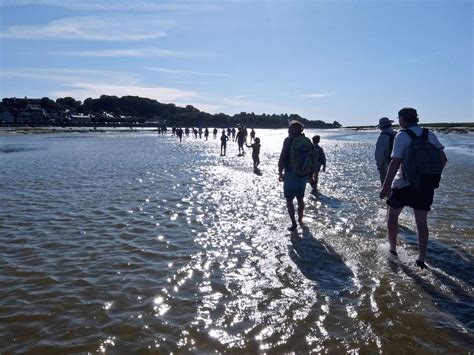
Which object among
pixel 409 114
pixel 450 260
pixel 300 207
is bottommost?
pixel 450 260

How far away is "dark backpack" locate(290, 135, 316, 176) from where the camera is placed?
8.13 meters

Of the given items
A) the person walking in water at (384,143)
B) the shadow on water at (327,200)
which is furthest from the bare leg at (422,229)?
the shadow on water at (327,200)

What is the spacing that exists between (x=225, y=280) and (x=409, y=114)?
3640mm

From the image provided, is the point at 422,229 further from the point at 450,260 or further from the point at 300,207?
the point at 300,207

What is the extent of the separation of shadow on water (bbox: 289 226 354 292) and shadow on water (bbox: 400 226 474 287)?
1416 mm

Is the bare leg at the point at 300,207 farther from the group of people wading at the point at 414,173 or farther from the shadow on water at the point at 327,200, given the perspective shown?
the shadow on water at the point at 327,200

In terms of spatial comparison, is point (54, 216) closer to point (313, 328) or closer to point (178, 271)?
point (178, 271)

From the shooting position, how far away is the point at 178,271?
18.9 feet

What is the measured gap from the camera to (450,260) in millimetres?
6254

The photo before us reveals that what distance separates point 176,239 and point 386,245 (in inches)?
146

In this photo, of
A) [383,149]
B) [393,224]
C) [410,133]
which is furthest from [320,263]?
[383,149]

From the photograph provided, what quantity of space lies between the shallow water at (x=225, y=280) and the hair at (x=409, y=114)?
6.99 ft

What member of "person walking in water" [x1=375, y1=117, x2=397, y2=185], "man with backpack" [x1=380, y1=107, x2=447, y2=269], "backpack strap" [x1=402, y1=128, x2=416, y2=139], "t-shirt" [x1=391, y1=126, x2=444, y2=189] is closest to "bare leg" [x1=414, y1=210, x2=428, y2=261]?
"man with backpack" [x1=380, y1=107, x2=447, y2=269]

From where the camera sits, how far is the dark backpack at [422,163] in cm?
571
